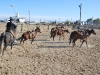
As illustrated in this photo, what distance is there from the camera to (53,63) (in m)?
9.80

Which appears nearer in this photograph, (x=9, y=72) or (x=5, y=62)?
(x=9, y=72)

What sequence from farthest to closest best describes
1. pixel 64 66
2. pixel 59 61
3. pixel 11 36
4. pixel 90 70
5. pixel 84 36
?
pixel 84 36 → pixel 11 36 → pixel 59 61 → pixel 64 66 → pixel 90 70

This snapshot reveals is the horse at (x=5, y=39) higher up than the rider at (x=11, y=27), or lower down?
lower down

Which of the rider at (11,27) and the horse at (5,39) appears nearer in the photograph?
the horse at (5,39)

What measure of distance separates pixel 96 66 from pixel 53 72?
2473 mm

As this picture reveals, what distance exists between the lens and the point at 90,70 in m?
8.65

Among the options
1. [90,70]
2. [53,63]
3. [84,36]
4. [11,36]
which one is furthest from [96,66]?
[84,36]

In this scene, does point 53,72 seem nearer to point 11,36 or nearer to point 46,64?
point 46,64

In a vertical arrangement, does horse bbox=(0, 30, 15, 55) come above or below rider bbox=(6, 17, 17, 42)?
below

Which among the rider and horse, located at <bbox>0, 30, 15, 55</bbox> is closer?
horse, located at <bbox>0, 30, 15, 55</bbox>

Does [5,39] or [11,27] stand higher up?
[11,27]

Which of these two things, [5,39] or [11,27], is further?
[11,27]

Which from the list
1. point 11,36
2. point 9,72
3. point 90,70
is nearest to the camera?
point 9,72

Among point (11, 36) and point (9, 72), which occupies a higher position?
point (11, 36)
